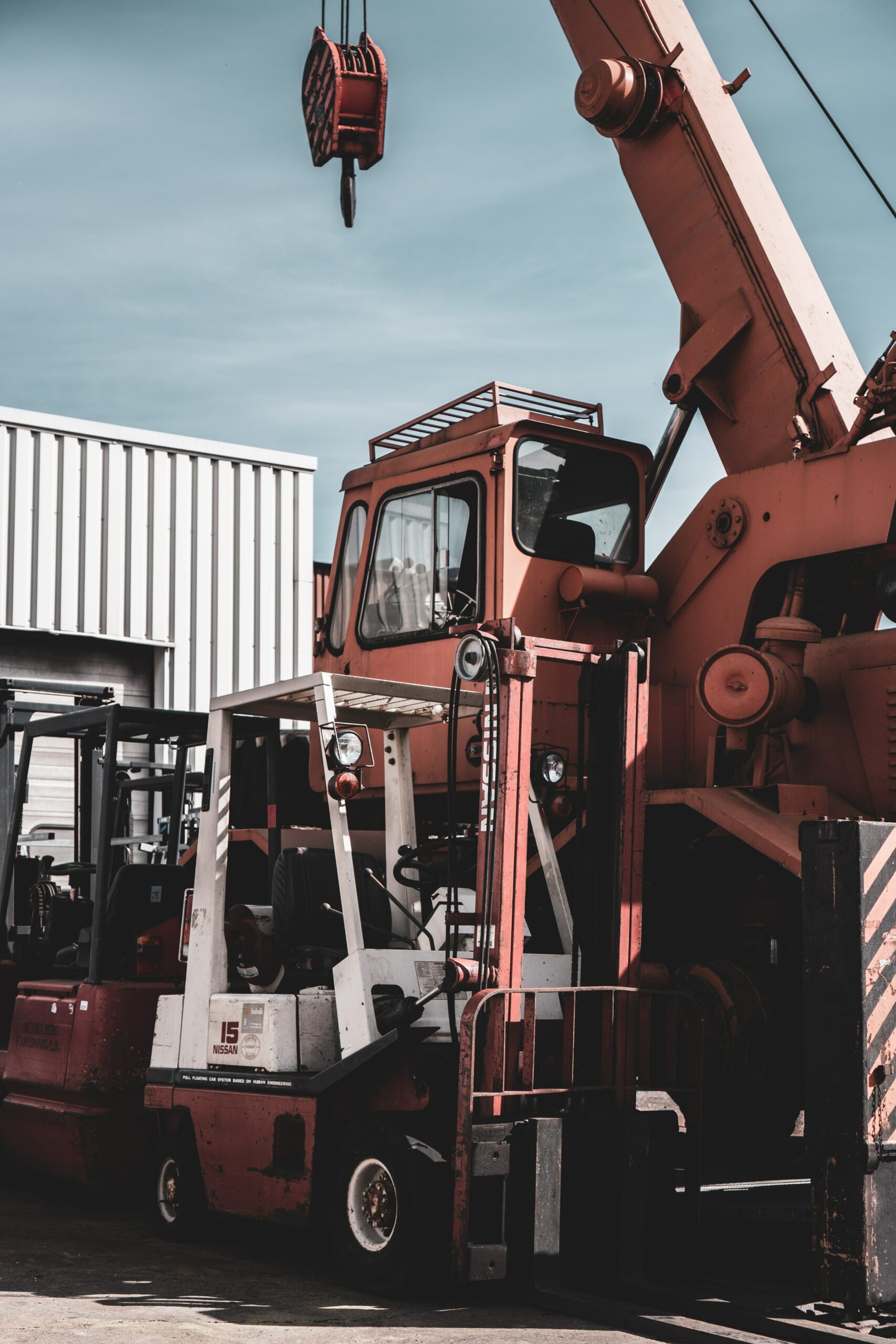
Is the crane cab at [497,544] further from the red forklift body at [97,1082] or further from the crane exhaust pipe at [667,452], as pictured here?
the red forklift body at [97,1082]

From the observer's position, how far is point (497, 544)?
7.89 m

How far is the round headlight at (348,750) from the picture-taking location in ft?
18.8

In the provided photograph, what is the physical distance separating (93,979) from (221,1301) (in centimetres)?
227

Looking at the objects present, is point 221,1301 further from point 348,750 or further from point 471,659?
point 471,659

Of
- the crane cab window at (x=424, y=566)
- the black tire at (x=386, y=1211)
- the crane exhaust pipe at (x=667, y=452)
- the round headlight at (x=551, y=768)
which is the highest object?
the crane exhaust pipe at (x=667, y=452)

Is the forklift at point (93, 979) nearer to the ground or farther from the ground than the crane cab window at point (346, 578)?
nearer to the ground

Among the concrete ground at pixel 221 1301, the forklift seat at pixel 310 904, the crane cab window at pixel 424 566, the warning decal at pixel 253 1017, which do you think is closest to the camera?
the concrete ground at pixel 221 1301

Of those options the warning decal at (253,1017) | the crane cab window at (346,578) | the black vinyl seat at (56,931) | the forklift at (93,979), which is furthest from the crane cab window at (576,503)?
the black vinyl seat at (56,931)

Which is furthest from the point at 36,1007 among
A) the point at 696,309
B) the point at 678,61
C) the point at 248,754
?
the point at 678,61

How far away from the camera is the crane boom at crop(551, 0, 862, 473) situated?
7.93 m

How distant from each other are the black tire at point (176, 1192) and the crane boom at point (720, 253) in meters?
4.55

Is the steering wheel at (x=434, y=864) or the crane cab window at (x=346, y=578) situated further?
the crane cab window at (x=346, y=578)

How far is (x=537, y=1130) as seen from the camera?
526cm

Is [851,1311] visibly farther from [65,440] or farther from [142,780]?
[65,440]
